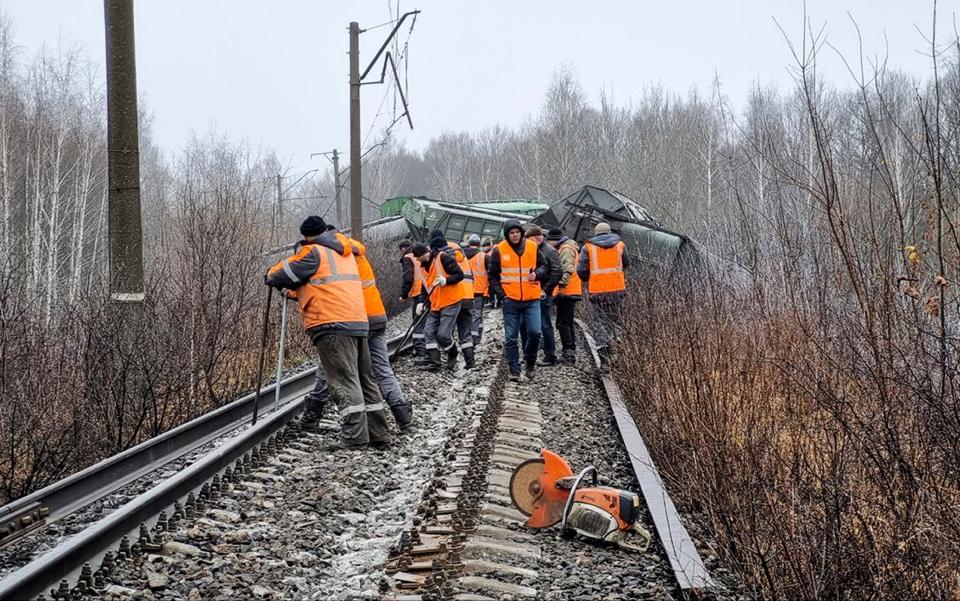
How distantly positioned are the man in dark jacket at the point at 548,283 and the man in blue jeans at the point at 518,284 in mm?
139

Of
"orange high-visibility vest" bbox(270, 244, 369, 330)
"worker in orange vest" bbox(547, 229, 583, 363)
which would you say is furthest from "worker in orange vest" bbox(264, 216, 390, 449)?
"worker in orange vest" bbox(547, 229, 583, 363)

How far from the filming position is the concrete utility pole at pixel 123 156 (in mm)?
7797

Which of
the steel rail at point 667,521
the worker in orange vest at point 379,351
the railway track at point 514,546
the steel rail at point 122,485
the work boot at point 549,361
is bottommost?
the railway track at point 514,546

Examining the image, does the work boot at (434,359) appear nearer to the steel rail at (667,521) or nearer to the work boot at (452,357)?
the work boot at (452,357)

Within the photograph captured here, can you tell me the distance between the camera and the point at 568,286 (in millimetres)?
12031

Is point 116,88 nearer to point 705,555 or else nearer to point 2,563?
point 2,563

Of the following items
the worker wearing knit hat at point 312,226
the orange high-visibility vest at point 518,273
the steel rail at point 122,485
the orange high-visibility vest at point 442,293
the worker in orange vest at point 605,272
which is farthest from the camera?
the orange high-visibility vest at point 442,293

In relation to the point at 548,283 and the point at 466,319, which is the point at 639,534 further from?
the point at 466,319

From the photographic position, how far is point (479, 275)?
47.5 ft

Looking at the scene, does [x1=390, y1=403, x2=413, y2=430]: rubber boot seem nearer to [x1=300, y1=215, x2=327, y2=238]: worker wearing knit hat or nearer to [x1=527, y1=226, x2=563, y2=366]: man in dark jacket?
[x1=300, y1=215, x2=327, y2=238]: worker wearing knit hat

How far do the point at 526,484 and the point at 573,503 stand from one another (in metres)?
0.36

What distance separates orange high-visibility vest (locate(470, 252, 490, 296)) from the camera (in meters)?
14.1

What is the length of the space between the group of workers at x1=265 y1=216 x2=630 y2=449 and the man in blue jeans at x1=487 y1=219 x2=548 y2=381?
13 millimetres

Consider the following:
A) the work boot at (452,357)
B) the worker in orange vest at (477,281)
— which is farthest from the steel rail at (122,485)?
the worker in orange vest at (477,281)
